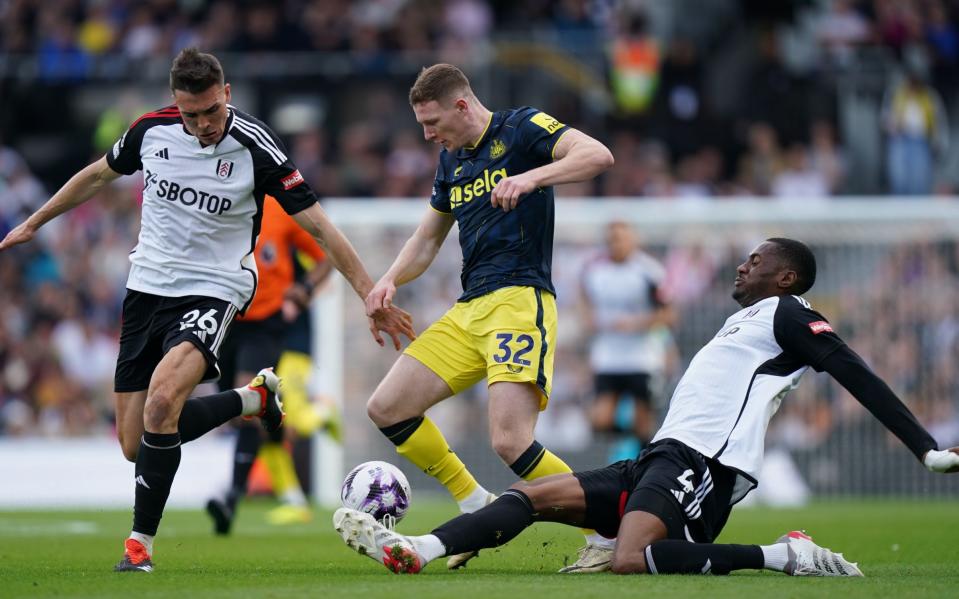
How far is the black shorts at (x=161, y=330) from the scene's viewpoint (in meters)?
7.00

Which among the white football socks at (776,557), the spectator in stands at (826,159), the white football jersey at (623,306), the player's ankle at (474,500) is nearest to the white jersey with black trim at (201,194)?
the player's ankle at (474,500)

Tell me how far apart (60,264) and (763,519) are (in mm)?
10065

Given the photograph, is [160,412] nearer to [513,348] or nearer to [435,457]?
[435,457]

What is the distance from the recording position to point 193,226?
23.7 feet

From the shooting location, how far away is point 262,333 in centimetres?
1073

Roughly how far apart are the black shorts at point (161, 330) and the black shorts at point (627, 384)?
692cm

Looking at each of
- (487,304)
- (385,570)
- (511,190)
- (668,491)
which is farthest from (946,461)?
(385,570)

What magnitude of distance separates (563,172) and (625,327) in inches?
271

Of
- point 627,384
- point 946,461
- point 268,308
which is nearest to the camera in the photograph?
point 946,461

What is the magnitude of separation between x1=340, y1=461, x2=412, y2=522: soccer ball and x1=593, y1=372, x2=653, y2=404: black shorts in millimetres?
6453

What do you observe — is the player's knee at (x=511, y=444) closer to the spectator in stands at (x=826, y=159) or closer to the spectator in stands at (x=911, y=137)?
the spectator in stands at (x=826, y=159)

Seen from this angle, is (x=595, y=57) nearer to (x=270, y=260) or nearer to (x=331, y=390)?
(x=331, y=390)

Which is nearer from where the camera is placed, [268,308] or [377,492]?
[377,492]

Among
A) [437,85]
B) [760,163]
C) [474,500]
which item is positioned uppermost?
[760,163]
